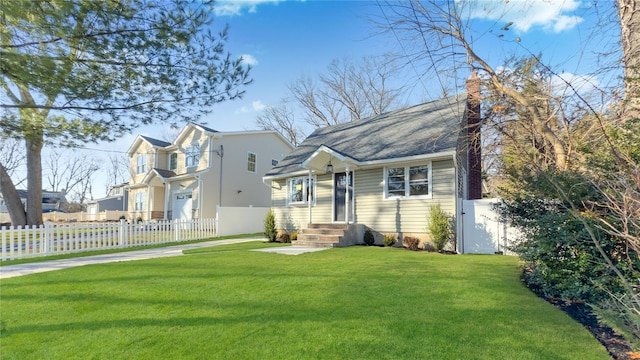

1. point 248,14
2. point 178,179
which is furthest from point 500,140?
point 178,179

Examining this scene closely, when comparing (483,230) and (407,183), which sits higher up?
(407,183)

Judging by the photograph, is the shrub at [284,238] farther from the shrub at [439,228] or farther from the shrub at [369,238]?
the shrub at [439,228]

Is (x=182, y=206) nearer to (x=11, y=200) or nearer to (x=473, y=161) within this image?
(x=11, y=200)

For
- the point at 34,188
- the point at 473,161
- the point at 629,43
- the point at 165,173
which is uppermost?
the point at 629,43

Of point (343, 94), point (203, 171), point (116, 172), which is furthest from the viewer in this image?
point (116, 172)

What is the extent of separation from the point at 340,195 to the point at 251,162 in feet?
34.0

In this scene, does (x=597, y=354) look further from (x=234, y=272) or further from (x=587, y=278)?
(x=234, y=272)

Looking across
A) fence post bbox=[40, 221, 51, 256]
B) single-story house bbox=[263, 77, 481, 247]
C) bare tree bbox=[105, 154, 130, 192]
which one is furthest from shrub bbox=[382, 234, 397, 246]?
bare tree bbox=[105, 154, 130, 192]

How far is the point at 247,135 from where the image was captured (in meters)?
21.1

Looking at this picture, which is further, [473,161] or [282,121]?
[282,121]

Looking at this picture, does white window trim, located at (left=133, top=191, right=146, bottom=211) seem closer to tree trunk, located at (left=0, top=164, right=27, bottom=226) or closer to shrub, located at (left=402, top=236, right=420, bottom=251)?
tree trunk, located at (left=0, top=164, right=27, bottom=226)

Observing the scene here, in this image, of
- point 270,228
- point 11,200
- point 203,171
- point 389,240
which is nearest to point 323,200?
point 270,228

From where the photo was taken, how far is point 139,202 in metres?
24.7

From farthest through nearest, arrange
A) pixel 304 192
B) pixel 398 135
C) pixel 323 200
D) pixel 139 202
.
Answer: pixel 139 202 → pixel 304 192 → pixel 323 200 → pixel 398 135
